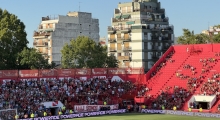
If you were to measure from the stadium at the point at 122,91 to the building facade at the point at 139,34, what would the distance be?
70.3 ft

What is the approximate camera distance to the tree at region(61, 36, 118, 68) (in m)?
75.8

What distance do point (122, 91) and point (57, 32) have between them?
39.9 m

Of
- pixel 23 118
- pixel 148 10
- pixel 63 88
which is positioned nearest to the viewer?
pixel 23 118

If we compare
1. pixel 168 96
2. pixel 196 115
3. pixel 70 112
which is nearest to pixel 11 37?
pixel 70 112

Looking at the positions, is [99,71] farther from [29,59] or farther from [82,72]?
[29,59]

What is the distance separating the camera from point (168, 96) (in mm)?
57156

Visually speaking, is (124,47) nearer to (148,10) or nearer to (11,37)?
(148,10)

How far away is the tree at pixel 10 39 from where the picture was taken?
6800 cm

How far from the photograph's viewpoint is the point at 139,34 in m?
87.7

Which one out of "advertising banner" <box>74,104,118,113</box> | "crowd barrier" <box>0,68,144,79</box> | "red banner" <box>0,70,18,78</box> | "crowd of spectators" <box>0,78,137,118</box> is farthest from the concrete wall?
"advertising banner" <box>74,104,118,113</box>

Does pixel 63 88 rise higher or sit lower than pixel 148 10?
lower

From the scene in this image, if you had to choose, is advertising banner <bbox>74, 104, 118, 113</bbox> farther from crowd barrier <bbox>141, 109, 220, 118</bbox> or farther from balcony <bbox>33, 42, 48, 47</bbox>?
balcony <bbox>33, 42, 48, 47</bbox>

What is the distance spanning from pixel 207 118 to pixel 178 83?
37.1ft

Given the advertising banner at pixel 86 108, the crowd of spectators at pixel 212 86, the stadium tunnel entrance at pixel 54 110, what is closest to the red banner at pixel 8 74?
the stadium tunnel entrance at pixel 54 110
